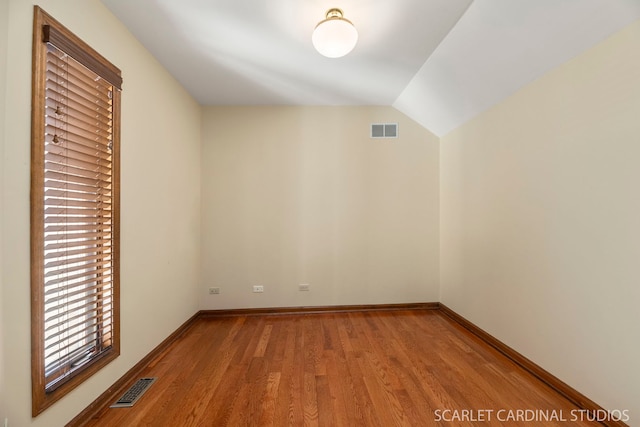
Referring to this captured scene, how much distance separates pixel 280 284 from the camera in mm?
3539

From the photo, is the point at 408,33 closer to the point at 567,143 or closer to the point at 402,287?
the point at 567,143

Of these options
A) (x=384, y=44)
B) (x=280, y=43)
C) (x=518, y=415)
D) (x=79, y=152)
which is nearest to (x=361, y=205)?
(x=384, y=44)

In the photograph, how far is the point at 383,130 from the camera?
3.62m

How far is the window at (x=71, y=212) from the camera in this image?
1.37 meters

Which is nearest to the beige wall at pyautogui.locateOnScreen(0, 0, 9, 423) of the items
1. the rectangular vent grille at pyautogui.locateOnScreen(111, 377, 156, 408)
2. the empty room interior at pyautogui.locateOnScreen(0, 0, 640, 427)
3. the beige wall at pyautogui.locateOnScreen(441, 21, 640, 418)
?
the empty room interior at pyautogui.locateOnScreen(0, 0, 640, 427)

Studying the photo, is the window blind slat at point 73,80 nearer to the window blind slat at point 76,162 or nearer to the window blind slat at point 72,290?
the window blind slat at point 76,162

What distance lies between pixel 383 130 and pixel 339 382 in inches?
116

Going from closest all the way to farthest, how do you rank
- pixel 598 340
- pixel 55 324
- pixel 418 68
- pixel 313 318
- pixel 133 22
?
pixel 55 324
pixel 598 340
pixel 133 22
pixel 418 68
pixel 313 318

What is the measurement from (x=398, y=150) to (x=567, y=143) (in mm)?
1906

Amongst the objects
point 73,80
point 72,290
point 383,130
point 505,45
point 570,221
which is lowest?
point 72,290

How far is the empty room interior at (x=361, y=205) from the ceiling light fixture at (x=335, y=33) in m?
0.06

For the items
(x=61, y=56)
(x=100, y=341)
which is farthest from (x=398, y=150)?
(x=100, y=341)

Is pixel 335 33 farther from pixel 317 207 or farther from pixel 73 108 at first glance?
pixel 317 207

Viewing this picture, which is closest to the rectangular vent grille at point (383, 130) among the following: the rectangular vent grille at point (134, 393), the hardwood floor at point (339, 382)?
the hardwood floor at point (339, 382)
